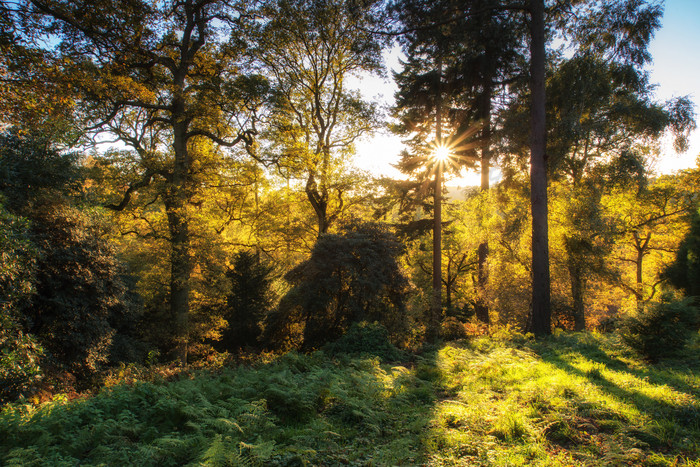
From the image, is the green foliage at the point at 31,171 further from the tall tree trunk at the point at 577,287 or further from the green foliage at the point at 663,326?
the tall tree trunk at the point at 577,287

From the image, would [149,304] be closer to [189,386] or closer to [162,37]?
[162,37]

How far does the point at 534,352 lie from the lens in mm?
8836

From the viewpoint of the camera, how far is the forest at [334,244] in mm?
4426

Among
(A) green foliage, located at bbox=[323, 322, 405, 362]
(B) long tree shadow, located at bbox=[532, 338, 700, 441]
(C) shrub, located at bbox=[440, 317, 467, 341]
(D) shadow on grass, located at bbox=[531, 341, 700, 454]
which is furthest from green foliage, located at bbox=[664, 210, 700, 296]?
(A) green foliage, located at bbox=[323, 322, 405, 362]

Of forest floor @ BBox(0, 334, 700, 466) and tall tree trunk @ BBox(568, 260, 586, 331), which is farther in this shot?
tall tree trunk @ BBox(568, 260, 586, 331)

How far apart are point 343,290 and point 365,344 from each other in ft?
7.65

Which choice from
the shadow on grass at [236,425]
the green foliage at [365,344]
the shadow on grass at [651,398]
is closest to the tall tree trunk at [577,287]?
the shadow on grass at [651,398]

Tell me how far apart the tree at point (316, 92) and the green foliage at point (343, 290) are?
187 inches

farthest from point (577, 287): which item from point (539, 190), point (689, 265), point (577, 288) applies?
point (689, 265)

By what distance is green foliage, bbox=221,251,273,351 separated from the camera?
17.1 metres

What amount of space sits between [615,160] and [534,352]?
11125 millimetres

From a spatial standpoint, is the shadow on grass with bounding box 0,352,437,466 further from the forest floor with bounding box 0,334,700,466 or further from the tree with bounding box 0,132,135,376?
the tree with bounding box 0,132,135,376

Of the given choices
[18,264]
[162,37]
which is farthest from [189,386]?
[162,37]

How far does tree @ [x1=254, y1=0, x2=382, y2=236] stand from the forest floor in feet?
38.1
